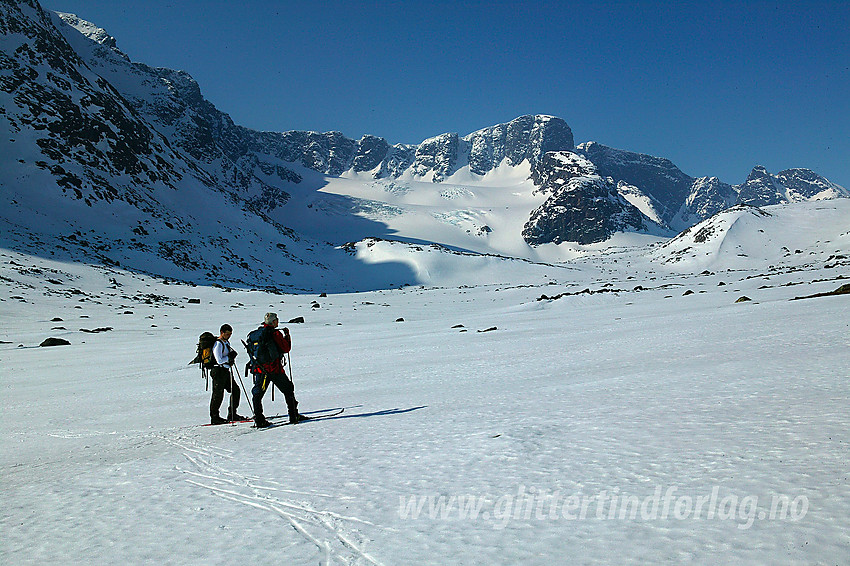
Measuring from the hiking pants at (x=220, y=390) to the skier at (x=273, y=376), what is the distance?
3.44ft

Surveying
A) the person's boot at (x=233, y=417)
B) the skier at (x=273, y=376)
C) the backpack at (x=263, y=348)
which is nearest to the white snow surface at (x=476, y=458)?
the skier at (x=273, y=376)

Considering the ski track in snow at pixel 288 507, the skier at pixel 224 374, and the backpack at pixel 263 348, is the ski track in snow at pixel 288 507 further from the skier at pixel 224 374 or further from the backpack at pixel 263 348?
the skier at pixel 224 374

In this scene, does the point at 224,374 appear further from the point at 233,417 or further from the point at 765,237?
the point at 765,237

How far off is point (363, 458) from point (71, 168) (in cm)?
9161

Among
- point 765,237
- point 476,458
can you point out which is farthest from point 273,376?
point 765,237

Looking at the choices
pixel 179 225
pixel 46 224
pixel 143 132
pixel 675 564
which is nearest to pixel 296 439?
pixel 675 564

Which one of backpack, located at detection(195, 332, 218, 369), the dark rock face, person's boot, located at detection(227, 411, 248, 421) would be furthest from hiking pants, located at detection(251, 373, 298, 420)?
the dark rock face

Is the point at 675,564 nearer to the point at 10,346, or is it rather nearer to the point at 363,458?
the point at 363,458

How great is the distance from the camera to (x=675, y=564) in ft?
10.4

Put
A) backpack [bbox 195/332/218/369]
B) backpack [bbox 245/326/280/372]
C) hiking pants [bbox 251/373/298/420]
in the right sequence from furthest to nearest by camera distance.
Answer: backpack [bbox 195/332/218/369], backpack [bbox 245/326/280/372], hiking pants [bbox 251/373/298/420]

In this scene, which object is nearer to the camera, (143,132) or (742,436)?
(742,436)

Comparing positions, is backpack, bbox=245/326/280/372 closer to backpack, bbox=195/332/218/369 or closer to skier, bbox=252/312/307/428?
skier, bbox=252/312/307/428

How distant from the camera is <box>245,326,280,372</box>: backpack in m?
8.75

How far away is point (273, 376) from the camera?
8789mm
